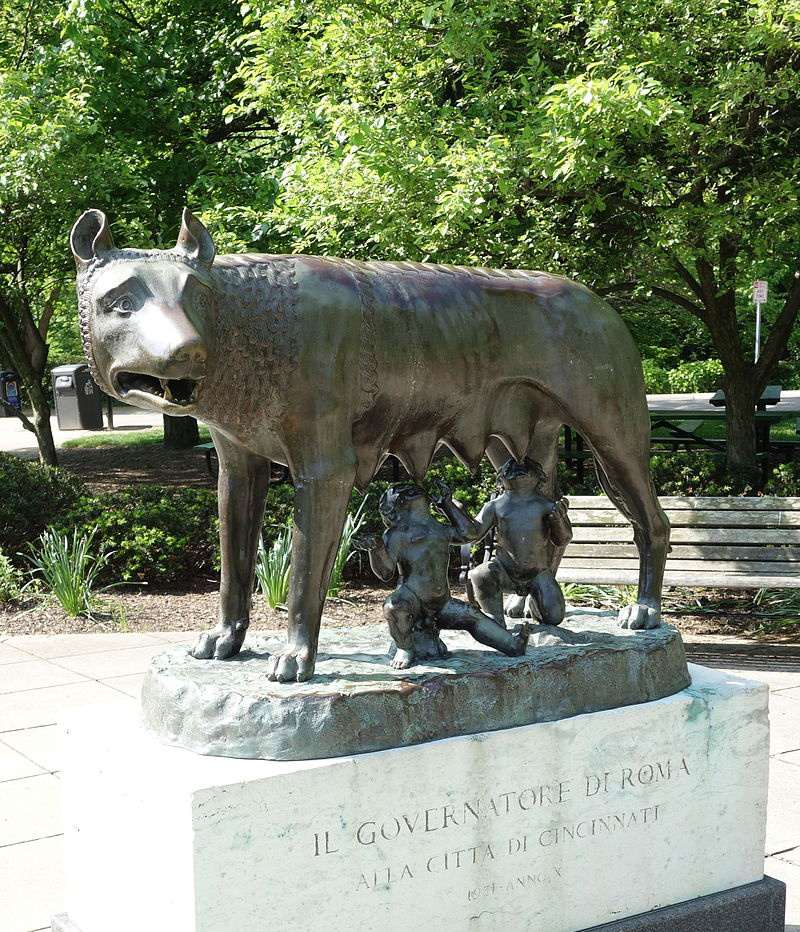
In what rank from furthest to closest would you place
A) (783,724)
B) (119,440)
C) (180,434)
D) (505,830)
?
(119,440)
(180,434)
(783,724)
(505,830)

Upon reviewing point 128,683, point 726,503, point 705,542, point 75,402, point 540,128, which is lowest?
point 128,683

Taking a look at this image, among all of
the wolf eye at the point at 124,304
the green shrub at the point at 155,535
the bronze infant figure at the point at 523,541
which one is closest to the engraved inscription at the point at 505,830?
the bronze infant figure at the point at 523,541

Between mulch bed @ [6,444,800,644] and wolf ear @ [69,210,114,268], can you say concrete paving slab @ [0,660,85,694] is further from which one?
wolf ear @ [69,210,114,268]

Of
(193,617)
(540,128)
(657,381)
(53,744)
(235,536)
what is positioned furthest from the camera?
(657,381)

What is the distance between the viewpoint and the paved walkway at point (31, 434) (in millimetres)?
22188

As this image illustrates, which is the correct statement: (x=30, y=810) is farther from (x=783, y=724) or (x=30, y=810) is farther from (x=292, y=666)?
(x=783, y=724)

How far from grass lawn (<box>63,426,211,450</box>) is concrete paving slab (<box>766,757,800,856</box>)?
15.2 meters

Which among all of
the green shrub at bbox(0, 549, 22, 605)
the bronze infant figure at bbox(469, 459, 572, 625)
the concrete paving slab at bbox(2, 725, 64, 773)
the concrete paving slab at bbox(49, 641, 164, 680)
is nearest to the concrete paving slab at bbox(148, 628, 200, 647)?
the concrete paving slab at bbox(49, 641, 164, 680)

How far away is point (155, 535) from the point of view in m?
10.1

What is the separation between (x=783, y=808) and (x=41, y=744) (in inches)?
149

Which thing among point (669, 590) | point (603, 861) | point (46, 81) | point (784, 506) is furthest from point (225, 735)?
point (46, 81)

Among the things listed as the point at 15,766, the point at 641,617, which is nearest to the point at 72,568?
the point at 15,766

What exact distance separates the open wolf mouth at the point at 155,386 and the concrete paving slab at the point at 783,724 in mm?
3890

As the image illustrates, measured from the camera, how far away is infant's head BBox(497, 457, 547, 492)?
13.9ft
